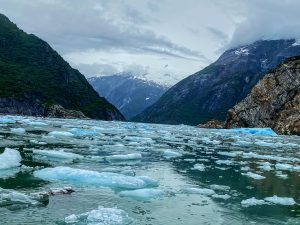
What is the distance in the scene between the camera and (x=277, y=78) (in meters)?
124

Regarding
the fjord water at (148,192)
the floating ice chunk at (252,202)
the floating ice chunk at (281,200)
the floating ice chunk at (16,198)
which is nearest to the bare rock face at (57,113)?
the fjord water at (148,192)

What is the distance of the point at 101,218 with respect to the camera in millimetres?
10742

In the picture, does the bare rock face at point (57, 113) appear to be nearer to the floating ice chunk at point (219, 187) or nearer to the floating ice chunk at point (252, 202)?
the floating ice chunk at point (219, 187)

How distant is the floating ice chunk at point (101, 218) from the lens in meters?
10.5

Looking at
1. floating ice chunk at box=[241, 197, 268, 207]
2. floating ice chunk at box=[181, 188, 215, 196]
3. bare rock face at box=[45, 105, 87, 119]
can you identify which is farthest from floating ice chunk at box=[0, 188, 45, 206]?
bare rock face at box=[45, 105, 87, 119]

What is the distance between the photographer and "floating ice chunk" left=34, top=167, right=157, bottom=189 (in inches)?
620

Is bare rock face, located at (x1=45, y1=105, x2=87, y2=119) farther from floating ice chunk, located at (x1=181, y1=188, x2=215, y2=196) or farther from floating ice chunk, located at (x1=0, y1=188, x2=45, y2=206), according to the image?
floating ice chunk, located at (x1=0, y1=188, x2=45, y2=206)

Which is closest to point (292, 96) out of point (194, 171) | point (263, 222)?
point (194, 171)

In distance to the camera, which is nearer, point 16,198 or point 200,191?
point 16,198

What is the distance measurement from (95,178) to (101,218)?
17.3 feet

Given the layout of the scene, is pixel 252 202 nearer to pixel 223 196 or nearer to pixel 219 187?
pixel 223 196

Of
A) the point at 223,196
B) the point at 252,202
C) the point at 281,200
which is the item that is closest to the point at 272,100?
the point at 281,200

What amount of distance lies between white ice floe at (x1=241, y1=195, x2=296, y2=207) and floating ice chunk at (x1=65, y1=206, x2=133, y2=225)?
17.2ft

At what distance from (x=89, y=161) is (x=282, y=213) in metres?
11.4
